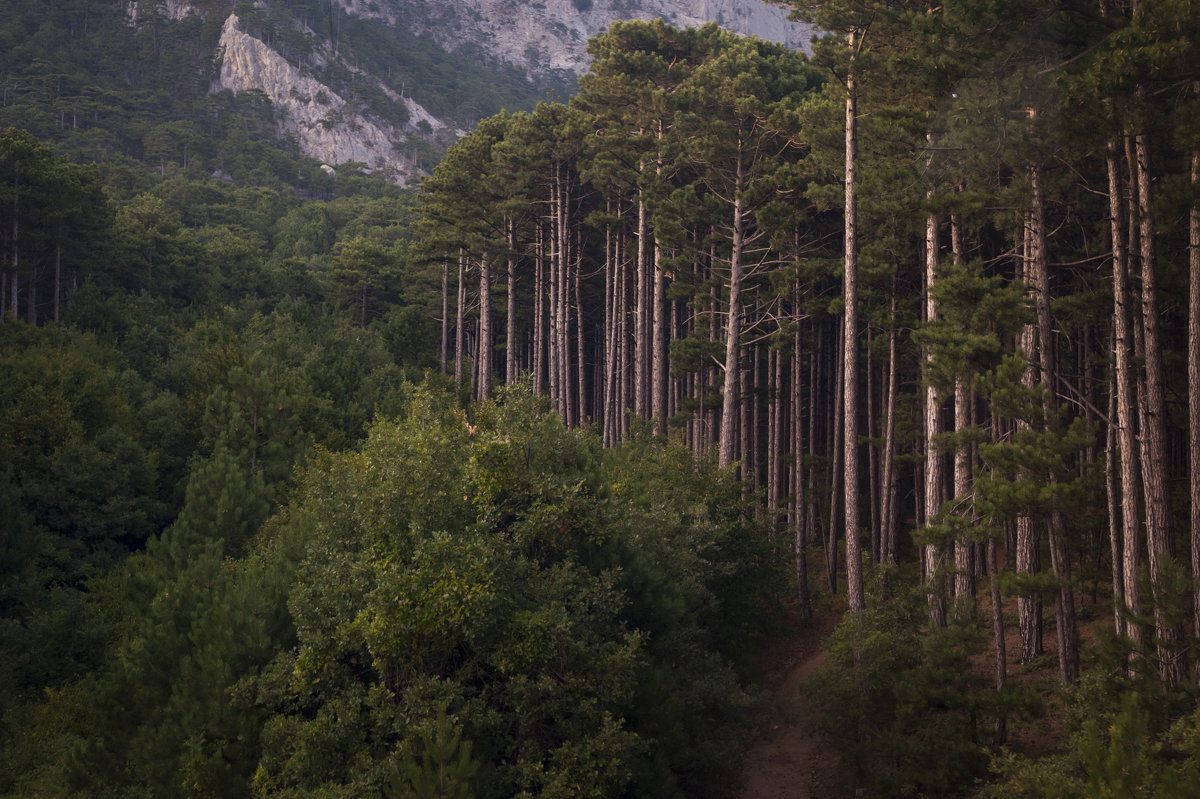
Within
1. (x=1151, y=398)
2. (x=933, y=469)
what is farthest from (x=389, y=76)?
(x=1151, y=398)

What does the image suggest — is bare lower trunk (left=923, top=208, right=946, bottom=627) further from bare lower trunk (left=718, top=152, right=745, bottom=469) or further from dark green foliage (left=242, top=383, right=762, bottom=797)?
bare lower trunk (left=718, top=152, right=745, bottom=469)

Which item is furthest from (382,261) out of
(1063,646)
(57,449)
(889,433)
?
(1063,646)

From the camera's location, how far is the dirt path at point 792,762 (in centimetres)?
1703

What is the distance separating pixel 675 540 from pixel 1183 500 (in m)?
11.6

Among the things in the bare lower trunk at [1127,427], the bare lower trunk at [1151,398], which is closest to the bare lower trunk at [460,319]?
the bare lower trunk at [1127,427]

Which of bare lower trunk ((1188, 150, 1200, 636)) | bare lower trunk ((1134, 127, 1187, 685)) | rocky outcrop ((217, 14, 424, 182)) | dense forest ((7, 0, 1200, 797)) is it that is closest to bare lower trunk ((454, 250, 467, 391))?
dense forest ((7, 0, 1200, 797))

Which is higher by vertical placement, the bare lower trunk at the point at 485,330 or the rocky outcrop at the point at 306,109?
the rocky outcrop at the point at 306,109

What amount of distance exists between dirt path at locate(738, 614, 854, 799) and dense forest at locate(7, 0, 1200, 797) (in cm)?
180

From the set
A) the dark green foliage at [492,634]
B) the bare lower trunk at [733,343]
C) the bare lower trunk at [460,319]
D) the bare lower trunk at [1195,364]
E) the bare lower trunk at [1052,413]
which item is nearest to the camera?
the dark green foliage at [492,634]

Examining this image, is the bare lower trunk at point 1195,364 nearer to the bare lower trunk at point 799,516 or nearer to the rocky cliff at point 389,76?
the bare lower trunk at point 799,516

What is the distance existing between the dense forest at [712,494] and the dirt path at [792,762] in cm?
180

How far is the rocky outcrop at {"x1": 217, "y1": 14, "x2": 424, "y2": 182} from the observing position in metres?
111

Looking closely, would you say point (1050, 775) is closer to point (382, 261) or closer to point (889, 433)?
point (889, 433)

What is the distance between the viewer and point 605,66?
33625 millimetres
